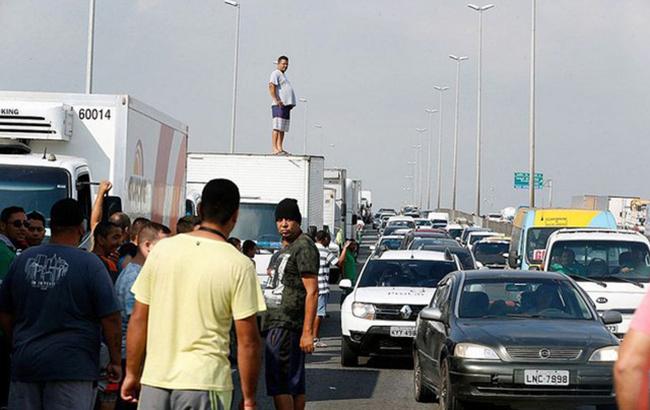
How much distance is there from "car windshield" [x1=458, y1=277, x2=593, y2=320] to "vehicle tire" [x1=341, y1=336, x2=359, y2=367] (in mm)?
4121

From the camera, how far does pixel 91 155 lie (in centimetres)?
1480

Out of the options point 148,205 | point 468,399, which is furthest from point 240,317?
point 148,205

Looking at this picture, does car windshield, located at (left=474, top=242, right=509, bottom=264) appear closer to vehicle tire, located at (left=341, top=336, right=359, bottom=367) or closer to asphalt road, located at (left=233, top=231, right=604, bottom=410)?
asphalt road, located at (left=233, top=231, right=604, bottom=410)

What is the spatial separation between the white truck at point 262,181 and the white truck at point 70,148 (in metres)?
7.80

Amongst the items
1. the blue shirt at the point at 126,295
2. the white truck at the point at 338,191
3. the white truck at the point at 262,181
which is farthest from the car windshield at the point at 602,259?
the white truck at the point at 338,191

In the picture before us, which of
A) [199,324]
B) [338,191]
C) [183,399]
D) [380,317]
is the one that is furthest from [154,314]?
[338,191]

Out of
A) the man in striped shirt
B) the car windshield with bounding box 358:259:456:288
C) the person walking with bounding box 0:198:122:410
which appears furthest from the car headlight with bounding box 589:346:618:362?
the car windshield with bounding box 358:259:456:288

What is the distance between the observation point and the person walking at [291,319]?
9.38 metres

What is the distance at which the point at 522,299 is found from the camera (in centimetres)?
1267

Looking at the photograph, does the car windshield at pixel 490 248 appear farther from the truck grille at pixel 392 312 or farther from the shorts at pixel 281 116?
the truck grille at pixel 392 312

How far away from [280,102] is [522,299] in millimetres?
12878

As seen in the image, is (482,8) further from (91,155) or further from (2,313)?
(2,313)

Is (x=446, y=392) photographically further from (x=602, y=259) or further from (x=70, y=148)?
(x=602, y=259)

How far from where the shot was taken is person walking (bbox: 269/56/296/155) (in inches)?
961
